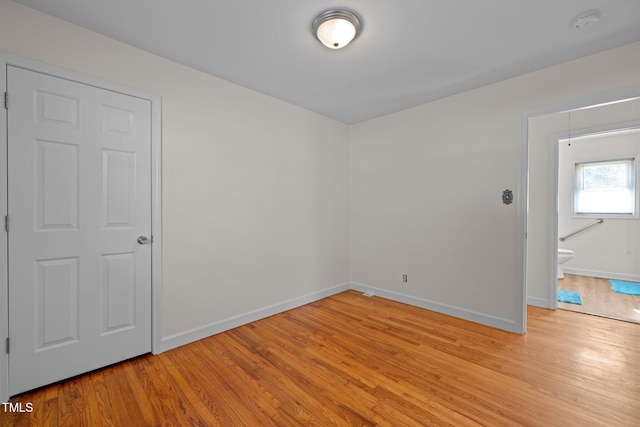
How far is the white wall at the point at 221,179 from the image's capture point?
2064mm

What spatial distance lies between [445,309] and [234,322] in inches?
96.2

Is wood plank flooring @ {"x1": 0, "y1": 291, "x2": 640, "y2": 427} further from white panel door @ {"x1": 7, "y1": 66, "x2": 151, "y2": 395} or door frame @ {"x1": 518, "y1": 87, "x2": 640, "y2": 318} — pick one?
door frame @ {"x1": 518, "y1": 87, "x2": 640, "y2": 318}

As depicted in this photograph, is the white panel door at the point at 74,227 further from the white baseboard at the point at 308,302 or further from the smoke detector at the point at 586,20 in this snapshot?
the smoke detector at the point at 586,20

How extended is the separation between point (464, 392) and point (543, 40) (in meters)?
2.70

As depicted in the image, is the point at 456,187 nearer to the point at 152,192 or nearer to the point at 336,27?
the point at 336,27

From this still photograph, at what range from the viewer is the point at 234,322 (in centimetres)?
287

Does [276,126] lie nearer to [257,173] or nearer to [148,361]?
[257,173]

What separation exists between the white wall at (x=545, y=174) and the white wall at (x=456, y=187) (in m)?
0.11

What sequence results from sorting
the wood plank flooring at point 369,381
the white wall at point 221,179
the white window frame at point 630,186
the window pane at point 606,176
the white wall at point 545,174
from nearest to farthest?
1. the wood plank flooring at point 369,381
2. the white wall at point 221,179
3. the white wall at point 545,174
4. the white window frame at point 630,186
5. the window pane at point 606,176

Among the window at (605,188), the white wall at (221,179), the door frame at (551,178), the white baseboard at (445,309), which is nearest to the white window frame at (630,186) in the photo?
the window at (605,188)

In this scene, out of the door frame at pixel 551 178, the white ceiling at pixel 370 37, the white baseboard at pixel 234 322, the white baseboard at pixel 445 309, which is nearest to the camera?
the white ceiling at pixel 370 37

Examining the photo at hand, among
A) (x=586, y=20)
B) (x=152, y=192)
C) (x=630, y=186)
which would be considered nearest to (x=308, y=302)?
(x=152, y=192)

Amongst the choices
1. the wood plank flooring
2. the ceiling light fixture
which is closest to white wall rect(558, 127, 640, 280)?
the wood plank flooring

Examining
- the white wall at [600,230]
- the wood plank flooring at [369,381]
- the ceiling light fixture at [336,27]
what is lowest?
the wood plank flooring at [369,381]
